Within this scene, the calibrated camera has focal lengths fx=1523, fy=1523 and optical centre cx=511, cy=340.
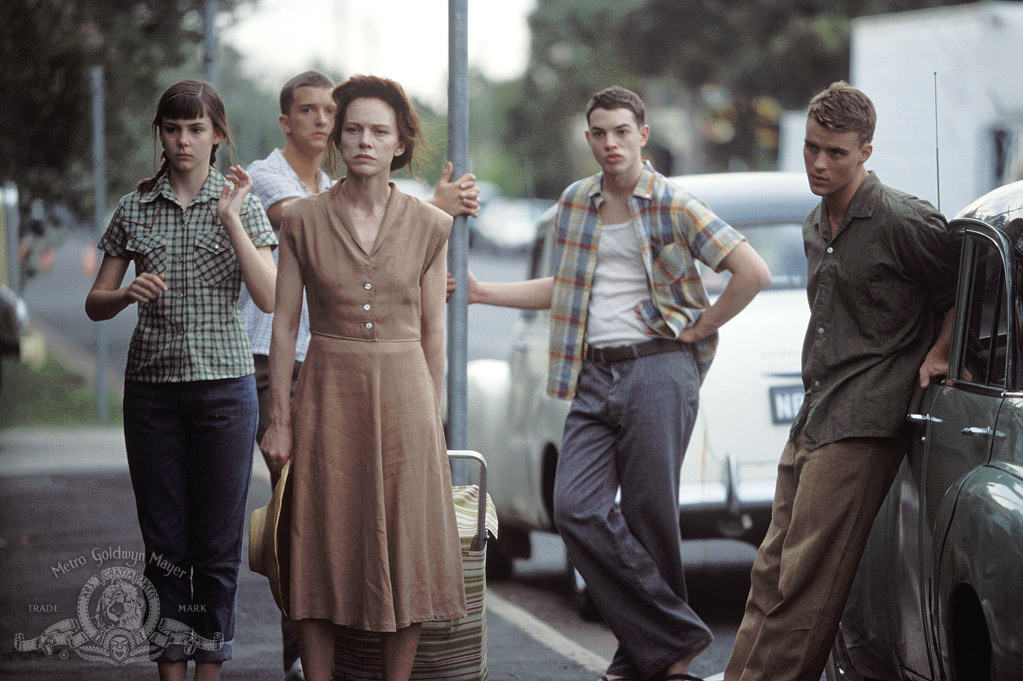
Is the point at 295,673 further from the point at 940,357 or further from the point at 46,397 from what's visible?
→ the point at 46,397

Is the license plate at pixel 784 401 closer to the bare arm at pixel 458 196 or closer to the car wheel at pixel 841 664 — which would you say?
the car wheel at pixel 841 664

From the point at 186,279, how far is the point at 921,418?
2.28m

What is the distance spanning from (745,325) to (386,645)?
127 inches

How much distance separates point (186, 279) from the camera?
15.6 ft

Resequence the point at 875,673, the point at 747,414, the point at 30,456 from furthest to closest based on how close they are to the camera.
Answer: the point at 30,456 < the point at 747,414 < the point at 875,673

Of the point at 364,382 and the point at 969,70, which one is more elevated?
the point at 969,70

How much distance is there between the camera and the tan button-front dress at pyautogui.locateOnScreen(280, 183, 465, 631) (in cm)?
443

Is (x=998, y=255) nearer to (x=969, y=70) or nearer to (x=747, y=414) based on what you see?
(x=747, y=414)

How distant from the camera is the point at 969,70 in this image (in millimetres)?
15727

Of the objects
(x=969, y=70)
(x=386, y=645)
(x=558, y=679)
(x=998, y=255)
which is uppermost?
(x=969, y=70)

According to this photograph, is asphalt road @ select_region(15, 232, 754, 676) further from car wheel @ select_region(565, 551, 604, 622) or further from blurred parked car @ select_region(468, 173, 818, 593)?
blurred parked car @ select_region(468, 173, 818, 593)

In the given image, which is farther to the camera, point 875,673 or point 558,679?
point 558,679

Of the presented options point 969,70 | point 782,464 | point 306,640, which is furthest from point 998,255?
point 969,70

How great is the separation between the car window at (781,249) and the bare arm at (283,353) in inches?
133
